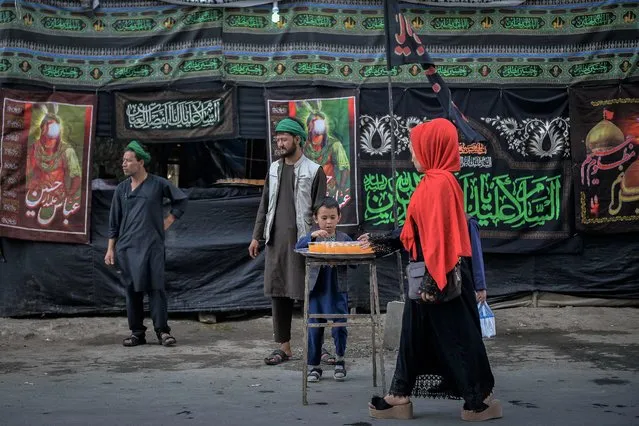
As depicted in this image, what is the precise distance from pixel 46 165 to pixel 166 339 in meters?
2.14

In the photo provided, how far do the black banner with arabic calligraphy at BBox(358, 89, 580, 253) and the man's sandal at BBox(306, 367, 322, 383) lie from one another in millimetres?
2934

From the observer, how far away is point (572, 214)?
32.5ft

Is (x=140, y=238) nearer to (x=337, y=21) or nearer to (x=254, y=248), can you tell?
(x=254, y=248)

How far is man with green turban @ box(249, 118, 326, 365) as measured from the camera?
759 cm

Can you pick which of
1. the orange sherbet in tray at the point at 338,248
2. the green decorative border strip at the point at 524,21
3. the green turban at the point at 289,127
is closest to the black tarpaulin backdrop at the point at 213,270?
the green decorative border strip at the point at 524,21

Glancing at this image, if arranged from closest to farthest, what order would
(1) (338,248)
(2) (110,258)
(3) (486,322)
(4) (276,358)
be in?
(1) (338,248)
(3) (486,322)
(4) (276,358)
(2) (110,258)

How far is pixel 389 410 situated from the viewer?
5.72 meters

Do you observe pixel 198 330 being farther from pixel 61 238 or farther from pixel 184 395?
pixel 184 395

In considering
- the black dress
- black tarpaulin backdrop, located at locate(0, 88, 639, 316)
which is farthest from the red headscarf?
black tarpaulin backdrop, located at locate(0, 88, 639, 316)

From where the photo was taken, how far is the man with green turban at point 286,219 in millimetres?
7586

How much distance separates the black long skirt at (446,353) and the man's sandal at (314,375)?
3.93ft

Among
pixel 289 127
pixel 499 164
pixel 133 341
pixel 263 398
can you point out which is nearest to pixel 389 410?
pixel 263 398

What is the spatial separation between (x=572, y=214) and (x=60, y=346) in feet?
16.0

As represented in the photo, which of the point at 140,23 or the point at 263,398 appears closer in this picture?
the point at 263,398
